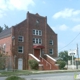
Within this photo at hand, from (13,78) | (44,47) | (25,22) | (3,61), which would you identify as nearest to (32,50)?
(44,47)

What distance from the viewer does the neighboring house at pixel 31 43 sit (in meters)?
37.0

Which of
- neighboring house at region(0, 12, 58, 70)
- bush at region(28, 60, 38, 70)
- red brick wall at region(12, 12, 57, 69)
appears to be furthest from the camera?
red brick wall at region(12, 12, 57, 69)

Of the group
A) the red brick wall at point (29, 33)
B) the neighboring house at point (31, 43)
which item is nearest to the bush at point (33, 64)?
the neighboring house at point (31, 43)

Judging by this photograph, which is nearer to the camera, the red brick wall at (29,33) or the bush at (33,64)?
the bush at (33,64)

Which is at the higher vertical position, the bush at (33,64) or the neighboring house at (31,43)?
the neighboring house at (31,43)

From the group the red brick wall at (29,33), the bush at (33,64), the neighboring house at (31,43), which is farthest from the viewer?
the red brick wall at (29,33)

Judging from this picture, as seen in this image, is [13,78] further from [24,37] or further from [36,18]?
[36,18]

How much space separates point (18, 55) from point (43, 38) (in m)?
7.58

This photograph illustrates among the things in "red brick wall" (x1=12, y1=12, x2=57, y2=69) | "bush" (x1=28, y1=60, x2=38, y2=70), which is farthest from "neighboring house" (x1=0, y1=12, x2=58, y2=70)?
"bush" (x1=28, y1=60, x2=38, y2=70)

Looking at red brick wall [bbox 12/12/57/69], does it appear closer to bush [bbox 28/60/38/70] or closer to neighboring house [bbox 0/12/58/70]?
neighboring house [bbox 0/12/58/70]

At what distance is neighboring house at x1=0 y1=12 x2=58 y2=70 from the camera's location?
37.0 meters

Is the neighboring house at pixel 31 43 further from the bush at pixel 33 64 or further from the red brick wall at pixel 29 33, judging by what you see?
the bush at pixel 33 64

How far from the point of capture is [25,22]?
39000 mm

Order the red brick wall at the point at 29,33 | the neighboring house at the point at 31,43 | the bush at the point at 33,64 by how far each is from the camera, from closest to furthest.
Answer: the bush at the point at 33,64 < the neighboring house at the point at 31,43 < the red brick wall at the point at 29,33
